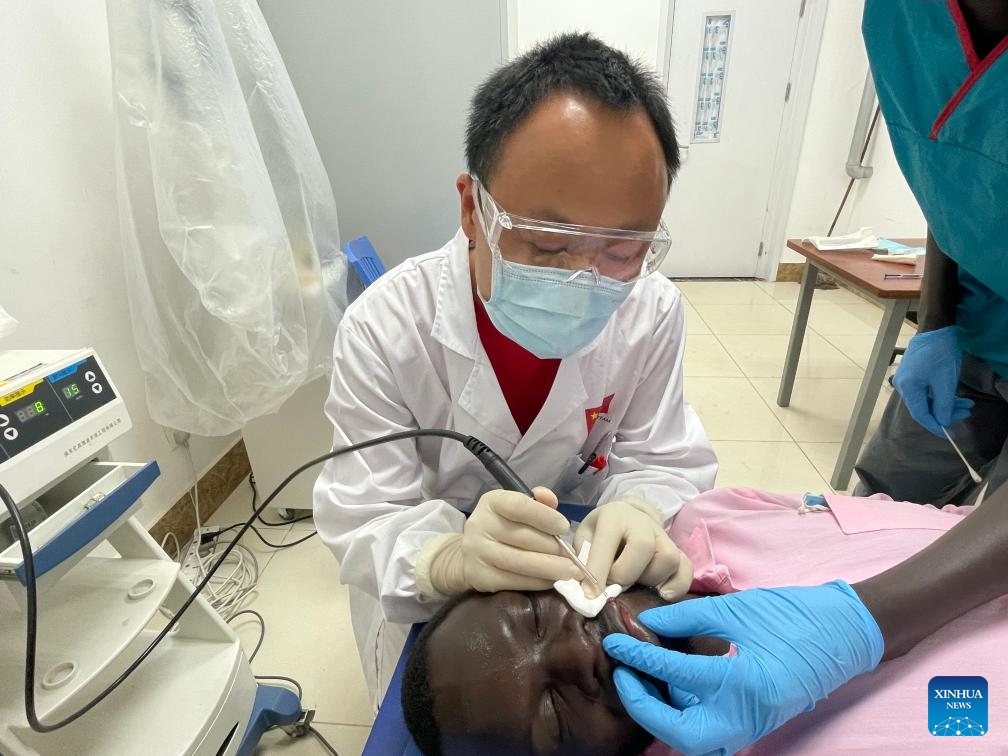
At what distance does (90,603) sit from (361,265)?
3.51 feet

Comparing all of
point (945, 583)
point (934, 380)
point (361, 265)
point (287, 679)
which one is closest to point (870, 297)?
point (934, 380)

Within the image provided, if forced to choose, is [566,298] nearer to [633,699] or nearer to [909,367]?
[633,699]

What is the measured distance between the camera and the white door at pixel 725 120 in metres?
3.48

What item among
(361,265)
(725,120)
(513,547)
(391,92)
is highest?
(391,92)

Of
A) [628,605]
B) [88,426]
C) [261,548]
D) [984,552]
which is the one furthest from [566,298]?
[261,548]

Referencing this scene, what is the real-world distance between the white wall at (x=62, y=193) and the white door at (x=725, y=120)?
131 inches

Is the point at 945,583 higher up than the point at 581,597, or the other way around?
the point at 945,583

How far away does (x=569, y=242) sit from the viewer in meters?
0.78

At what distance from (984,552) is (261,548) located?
1940 millimetres

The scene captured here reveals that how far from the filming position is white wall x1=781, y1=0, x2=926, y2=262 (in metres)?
3.46

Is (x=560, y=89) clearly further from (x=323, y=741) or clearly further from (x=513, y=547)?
(x=323, y=741)

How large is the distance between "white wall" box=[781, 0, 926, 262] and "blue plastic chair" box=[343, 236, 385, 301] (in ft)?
11.6

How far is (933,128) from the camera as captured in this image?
0.87 m

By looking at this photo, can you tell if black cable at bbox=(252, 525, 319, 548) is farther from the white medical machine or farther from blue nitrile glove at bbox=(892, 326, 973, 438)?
blue nitrile glove at bbox=(892, 326, 973, 438)
